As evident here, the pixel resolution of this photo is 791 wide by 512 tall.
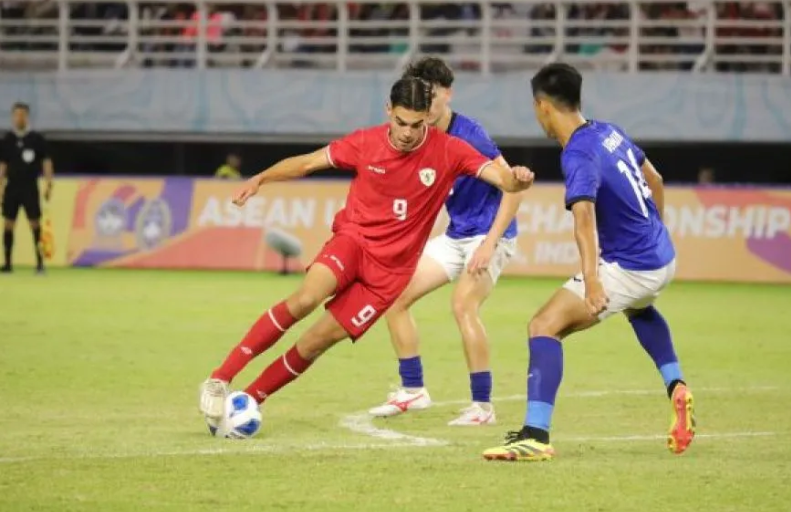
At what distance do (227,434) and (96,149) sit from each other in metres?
24.9

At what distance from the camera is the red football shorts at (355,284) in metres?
10.1

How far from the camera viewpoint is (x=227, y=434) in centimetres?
1003

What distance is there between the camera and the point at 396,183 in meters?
10.2

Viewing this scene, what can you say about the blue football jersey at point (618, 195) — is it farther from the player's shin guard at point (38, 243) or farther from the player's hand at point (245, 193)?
the player's shin guard at point (38, 243)

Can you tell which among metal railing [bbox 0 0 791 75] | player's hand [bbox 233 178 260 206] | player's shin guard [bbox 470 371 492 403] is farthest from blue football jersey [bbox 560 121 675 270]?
metal railing [bbox 0 0 791 75]

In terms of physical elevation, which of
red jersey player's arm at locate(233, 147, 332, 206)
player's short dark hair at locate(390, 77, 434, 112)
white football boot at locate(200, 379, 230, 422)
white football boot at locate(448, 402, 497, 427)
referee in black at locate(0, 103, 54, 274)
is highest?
player's short dark hair at locate(390, 77, 434, 112)

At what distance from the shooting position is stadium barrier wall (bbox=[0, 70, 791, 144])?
29719 mm

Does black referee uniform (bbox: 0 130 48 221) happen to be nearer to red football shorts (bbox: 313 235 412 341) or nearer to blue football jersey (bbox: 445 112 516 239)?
blue football jersey (bbox: 445 112 516 239)

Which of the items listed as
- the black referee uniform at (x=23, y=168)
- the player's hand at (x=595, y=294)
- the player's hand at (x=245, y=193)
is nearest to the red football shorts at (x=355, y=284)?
the player's hand at (x=245, y=193)

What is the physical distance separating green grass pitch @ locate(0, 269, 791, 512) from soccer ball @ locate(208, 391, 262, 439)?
0.41ft

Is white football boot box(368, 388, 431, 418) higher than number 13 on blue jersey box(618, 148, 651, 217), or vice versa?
number 13 on blue jersey box(618, 148, 651, 217)

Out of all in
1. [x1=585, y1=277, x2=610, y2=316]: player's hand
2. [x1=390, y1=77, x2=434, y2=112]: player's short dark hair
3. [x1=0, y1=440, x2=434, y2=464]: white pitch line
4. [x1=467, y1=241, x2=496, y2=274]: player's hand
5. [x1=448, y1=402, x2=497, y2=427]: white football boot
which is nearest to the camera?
[x1=585, y1=277, x2=610, y2=316]: player's hand

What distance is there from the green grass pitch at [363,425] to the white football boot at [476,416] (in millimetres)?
120

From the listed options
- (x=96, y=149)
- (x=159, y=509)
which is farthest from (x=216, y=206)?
(x=159, y=509)
